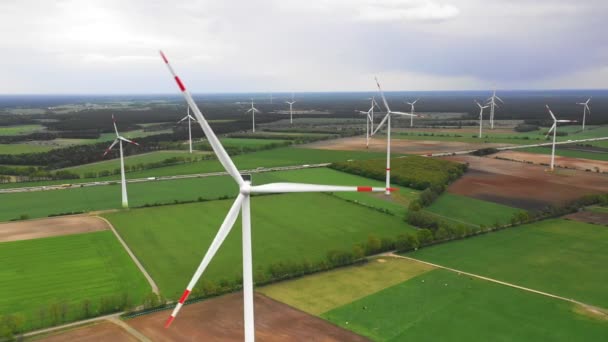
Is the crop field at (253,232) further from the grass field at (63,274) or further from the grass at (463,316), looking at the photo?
the grass at (463,316)

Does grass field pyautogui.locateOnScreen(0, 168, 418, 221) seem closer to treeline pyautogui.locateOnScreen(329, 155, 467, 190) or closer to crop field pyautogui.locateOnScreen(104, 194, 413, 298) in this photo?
treeline pyautogui.locateOnScreen(329, 155, 467, 190)

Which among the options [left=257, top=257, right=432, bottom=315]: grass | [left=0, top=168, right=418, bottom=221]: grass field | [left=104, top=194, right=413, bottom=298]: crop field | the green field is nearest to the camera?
[left=257, top=257, right=432, bottom=315]: grass

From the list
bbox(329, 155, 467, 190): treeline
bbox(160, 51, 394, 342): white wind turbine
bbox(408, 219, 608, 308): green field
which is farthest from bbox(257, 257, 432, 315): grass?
bbox(329, 155, 467, 190): treeline

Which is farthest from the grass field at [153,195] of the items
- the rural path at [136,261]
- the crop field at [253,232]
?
the rural path at [136,261]

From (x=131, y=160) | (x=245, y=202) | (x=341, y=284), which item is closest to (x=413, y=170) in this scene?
(x=341, y=284)

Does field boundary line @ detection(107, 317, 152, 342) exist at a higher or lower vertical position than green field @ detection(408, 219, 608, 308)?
lower

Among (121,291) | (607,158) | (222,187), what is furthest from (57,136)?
(607,158)
